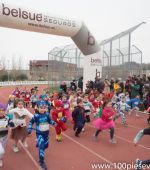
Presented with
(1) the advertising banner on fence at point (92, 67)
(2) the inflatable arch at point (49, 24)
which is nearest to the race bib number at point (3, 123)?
(2) the inflatable arch at point (49, 24)

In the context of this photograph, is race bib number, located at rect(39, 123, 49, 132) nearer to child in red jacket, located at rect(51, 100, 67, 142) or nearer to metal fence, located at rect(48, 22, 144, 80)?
child in red jacket, located at rect(51, 100, 67, 142)

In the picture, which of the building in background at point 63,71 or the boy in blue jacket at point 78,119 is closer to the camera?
the boy in blue jacket at point 78,119

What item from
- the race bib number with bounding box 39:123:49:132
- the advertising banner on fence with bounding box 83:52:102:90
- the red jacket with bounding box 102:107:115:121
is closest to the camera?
the race bib number with bounding box 39:123:49:132

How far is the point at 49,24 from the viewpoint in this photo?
14.4 meters

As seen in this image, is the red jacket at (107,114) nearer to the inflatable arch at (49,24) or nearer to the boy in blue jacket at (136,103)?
the boy in blue jacket at (136,103)

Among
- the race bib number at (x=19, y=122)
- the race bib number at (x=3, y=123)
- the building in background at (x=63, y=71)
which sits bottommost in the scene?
the race bib number at (x=19, y=122)

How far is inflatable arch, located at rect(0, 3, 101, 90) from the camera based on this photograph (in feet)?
42.6

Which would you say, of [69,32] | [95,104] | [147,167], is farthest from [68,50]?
[147,167]

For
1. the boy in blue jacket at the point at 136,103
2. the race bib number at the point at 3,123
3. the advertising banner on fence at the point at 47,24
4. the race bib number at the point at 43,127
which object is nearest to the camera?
the race bib number at the point at 3,123

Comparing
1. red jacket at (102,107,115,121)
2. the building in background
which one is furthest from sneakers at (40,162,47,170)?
the building in background

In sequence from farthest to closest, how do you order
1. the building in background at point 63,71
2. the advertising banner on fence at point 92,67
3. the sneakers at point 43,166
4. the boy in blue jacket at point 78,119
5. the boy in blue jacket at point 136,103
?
the building in background at point 63,71, the advertising banner on fence at point 92,67, the boy in blue jacket at point 136,103, the boy in blue jacket at point 78,119, the sneakers at point 43,166

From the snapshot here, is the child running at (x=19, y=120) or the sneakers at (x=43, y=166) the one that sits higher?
the child running at (x=19, y=120)

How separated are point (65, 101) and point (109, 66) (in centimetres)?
885

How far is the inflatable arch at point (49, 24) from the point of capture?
1299cm
